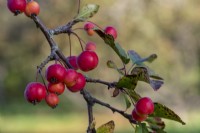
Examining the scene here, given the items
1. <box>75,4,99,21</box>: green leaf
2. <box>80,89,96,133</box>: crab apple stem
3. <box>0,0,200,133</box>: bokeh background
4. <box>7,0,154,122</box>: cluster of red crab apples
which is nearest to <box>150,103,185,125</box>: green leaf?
<box>7,0,154,122</box>: cluster of red crab apples

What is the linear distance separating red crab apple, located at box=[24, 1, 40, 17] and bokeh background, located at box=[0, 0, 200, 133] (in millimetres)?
8955

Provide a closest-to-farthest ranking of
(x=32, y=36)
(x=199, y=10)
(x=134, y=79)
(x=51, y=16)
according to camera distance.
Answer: (x=134, y=79) → (x=199, y=10) → (x=51, y=16) → (x=32, y=36)

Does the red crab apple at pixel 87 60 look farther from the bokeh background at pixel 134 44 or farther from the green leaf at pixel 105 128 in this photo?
the bokeh background at pixel 134 44

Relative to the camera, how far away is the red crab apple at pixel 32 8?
111 cm

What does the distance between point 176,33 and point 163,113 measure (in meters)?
12.1

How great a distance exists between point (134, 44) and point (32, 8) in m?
10.8

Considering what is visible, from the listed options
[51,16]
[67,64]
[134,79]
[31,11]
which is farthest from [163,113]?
[51,16]

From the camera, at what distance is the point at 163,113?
1.07 metres

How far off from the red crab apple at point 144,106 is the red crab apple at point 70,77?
12 cm

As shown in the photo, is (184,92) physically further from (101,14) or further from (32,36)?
(32,36)

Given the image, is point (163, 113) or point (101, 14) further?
point (101, 14)

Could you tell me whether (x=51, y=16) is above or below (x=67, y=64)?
above

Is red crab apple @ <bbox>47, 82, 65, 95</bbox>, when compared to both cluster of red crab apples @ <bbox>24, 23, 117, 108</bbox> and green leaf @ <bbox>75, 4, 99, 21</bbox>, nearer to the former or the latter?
cluster of red crab apples @ <bbox>24, 23, 117, 108</bbox>

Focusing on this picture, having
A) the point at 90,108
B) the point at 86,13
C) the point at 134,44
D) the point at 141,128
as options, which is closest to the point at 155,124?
the point at 141,128
